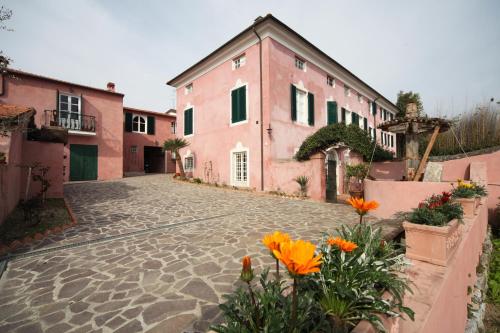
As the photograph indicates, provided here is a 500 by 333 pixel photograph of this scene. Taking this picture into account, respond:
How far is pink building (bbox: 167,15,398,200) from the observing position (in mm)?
11062

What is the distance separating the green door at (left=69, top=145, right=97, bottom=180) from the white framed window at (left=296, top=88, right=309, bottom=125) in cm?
1407

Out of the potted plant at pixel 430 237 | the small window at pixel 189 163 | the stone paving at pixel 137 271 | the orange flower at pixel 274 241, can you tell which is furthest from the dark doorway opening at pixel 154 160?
the orange flower at pixel 274 241

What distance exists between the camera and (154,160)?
74.9 ft

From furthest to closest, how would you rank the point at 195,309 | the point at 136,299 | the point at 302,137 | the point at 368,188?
1. the point at 302,137
2. the point at 368,188
3. the point at 136,299
4. the point at 195,309

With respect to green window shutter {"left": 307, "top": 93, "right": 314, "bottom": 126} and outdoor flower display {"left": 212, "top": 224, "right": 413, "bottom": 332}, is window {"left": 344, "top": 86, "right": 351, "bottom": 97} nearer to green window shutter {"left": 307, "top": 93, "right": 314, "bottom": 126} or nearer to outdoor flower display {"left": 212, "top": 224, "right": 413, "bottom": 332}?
green window shutter {"left": 307, "top": 93, "right": 314, "bottom": 126}

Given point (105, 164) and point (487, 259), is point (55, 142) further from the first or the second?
point (487, 259)

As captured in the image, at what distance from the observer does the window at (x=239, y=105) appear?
1223 cm

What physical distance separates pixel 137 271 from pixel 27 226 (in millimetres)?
3806

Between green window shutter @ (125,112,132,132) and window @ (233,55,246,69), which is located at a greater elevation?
window @ (233,55,246,69)

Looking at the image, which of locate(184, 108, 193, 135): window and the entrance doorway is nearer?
the entrance doorway

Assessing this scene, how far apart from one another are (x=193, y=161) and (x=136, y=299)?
13.5 metres

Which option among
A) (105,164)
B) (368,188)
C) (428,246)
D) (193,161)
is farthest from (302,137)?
(105,164)

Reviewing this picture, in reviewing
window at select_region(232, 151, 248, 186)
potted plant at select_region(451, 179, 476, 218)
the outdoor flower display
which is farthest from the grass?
potted plant at select_region(451, 179, 476, 218)

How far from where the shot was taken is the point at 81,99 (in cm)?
1502
